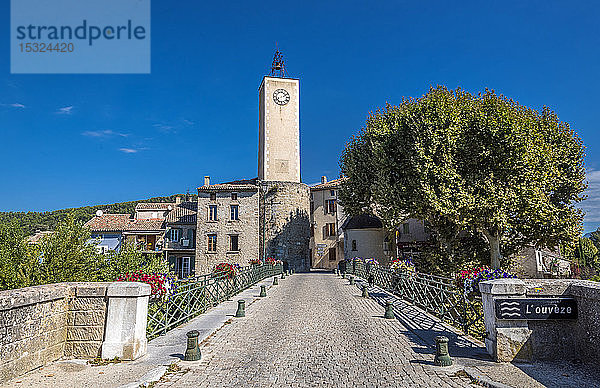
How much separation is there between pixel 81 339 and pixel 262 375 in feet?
10.7

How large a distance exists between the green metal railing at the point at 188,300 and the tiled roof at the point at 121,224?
2704 cm

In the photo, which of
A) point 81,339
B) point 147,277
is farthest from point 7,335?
point 147,277

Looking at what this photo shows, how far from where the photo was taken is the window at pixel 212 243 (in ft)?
128

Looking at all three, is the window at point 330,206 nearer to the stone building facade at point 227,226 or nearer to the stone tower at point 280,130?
the stone tower at point 280,130

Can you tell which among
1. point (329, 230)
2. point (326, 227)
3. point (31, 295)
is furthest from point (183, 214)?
point (31, 295)

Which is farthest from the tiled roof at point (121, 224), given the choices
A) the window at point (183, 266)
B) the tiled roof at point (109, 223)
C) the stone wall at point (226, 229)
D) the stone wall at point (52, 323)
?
the stone wall at point (52, 323)

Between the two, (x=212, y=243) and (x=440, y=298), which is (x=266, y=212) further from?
(x=440, y=298)

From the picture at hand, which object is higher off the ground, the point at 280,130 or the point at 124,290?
the point at 280,130

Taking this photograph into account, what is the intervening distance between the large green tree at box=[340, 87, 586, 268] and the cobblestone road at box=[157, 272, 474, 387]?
36.9 ft

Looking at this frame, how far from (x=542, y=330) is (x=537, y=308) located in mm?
408

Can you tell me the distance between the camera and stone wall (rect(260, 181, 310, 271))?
39.6m

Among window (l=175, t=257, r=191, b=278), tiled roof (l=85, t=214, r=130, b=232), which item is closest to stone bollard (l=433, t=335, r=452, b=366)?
window (l=175, t=257, r=191, b=278)

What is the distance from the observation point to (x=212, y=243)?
39344 mm

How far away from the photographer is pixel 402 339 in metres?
9.12
